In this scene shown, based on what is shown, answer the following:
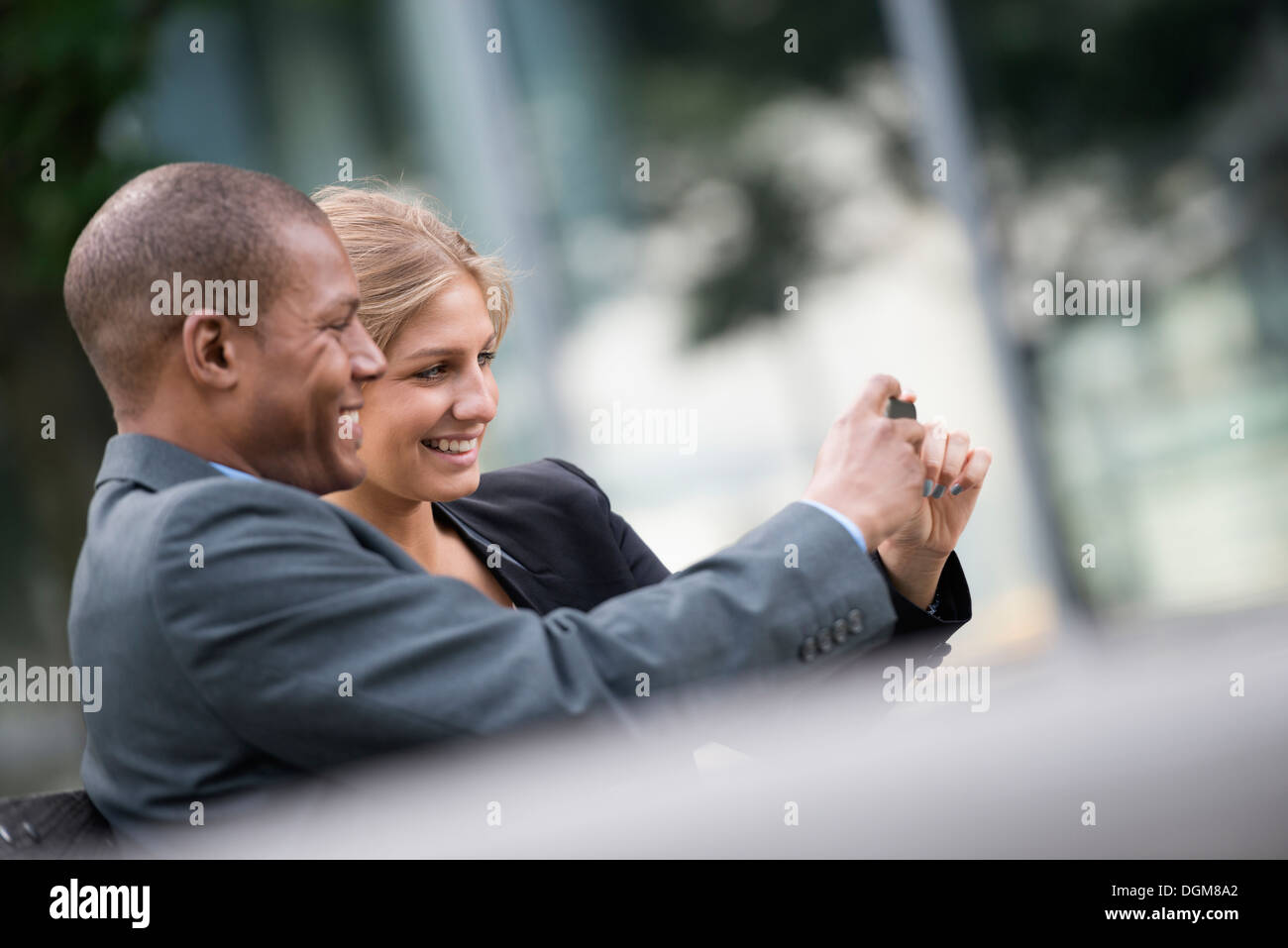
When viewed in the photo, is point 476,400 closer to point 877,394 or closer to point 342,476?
point 342,476

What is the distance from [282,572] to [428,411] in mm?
763

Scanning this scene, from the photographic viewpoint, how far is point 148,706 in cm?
156

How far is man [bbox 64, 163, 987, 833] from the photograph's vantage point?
59.3 inches

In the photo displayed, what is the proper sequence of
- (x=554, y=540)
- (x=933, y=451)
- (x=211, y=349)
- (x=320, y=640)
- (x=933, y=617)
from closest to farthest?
(x=320, y=640) → (x=211, y=349) → (x=933, y=451) → (x=933, y=617) → (x=554, y=540)

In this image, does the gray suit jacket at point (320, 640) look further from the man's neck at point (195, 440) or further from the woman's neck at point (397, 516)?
the woman's neck at point (397, 516)

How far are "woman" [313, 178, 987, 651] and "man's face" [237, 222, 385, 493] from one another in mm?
461

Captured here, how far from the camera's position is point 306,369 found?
1715 mm

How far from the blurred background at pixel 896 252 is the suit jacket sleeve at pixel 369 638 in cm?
444

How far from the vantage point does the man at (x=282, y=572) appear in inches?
59.3

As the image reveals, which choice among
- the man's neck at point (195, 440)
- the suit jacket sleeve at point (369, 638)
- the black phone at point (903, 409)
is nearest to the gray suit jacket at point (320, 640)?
the suit jacket sleeve at point (369, 638)

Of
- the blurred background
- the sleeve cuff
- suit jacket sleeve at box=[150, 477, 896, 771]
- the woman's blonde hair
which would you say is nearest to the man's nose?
suit jacket sleeve at box=[150, 477, 896, 771]

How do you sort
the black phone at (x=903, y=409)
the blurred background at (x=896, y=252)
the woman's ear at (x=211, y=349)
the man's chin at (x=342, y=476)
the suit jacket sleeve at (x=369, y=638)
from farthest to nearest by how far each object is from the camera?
1. the blurred background at (x=896, y=252)
2. the black phone at (x=903, y=409)
3. the man's chin at (x=342, y=476)
4. the woman's ear at (x=211, y=349)
5. the suit jacket sleeve at (x=369, y=638)

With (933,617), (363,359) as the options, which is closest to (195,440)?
(363,359)
